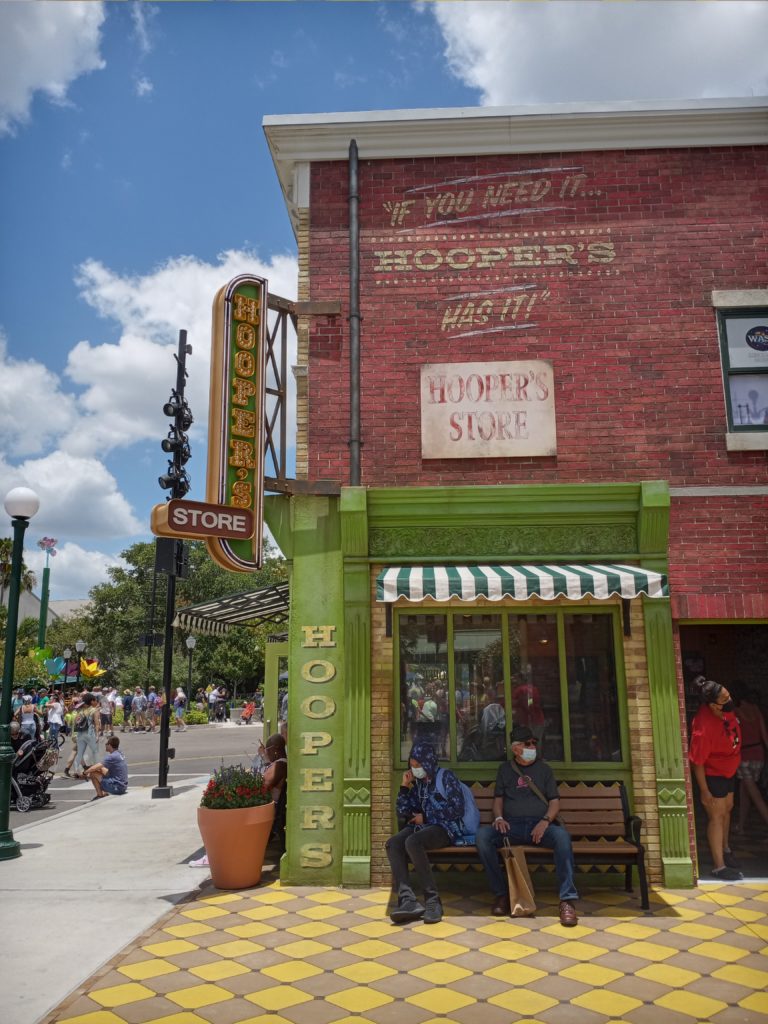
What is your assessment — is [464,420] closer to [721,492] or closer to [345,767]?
[721,492]

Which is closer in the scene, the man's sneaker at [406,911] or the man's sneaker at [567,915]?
the man's sneaker at [567,915]

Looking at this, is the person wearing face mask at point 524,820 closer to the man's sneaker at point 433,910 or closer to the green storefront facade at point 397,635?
the man's sneaker at point 433,910

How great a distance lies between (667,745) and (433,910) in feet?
9.40

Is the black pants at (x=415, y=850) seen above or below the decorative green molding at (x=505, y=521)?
below

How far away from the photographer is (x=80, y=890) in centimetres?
781

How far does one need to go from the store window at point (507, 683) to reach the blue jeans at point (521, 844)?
1012 mm

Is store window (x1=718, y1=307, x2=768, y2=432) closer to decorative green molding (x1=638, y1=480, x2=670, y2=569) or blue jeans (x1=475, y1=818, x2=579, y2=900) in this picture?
decorative green molding (x1=638, y1=480, x2=670, y2=569)

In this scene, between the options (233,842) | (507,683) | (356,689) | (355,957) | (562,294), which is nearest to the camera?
(355,957)

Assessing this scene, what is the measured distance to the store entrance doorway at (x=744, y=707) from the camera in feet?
29.8

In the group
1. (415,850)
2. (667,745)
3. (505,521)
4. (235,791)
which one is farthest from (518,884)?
(505,521)

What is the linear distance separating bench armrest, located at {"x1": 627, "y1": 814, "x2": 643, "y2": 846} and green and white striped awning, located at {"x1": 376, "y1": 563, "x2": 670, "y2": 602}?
205 centimetres

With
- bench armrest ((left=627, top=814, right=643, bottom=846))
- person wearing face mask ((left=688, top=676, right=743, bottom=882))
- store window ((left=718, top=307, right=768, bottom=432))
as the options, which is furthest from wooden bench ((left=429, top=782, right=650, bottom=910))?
store window ((left=718, top=307, right=768, bottom=432))

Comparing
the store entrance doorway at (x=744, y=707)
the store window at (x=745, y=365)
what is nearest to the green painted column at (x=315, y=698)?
the store entrance doorway at (x=744, y=707)

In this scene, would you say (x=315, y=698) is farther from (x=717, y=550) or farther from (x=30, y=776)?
(x=30, y=776)
